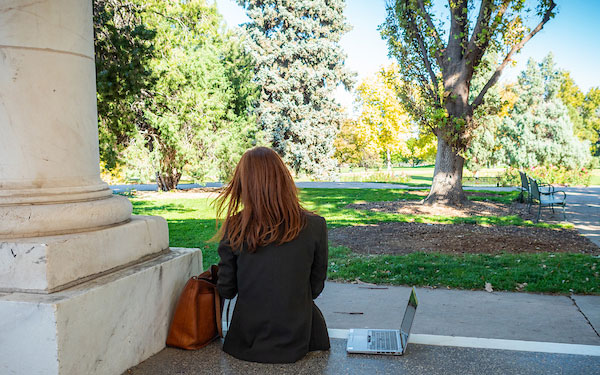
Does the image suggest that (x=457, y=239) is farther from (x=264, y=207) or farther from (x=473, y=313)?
(x=264, y=207)

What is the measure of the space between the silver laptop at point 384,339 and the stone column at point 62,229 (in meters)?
1.33

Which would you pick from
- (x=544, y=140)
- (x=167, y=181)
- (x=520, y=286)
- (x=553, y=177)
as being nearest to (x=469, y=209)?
(x=520, y=286)

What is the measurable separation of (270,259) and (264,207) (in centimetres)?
31

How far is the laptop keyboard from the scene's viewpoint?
3178 millimetres

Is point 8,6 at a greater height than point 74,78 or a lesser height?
greater

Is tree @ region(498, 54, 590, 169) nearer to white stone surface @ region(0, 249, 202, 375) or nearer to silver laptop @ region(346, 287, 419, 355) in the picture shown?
silver laptop @ region(346, 287, 419, 355)

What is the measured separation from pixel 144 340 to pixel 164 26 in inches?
514

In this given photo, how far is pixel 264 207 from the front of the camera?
2811 mm

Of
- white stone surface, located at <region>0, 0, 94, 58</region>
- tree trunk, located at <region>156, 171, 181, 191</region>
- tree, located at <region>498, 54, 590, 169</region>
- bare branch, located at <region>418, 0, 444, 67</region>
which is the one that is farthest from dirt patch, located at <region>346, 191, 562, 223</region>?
tree, located at <region>498, 54, 590, 169</region>

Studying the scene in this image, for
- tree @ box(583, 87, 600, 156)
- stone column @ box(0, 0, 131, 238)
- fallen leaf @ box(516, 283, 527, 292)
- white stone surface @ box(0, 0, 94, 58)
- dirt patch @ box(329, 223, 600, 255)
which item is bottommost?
fallen leaf @ box(516, 283, 527, 292)

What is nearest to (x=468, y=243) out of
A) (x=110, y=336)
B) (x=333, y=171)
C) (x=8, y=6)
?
(x=110, y=336)

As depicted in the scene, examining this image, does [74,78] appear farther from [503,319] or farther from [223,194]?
[503,319]

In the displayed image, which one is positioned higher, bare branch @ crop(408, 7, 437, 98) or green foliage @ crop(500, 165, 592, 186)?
bare branch @ crop(408, 7, 437, 98)

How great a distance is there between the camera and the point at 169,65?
51.6ft
